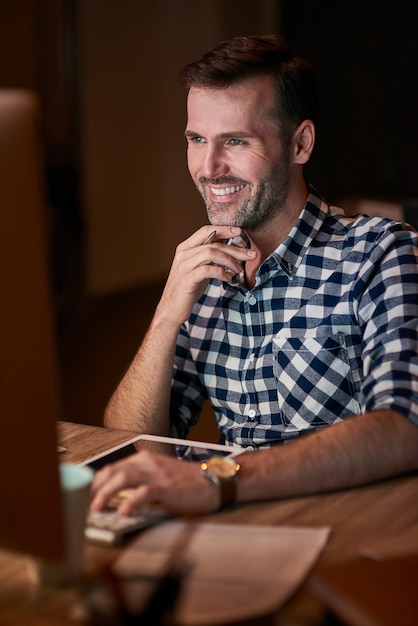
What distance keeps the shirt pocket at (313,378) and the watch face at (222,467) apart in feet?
1.57

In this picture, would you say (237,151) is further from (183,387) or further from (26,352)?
(26,352)

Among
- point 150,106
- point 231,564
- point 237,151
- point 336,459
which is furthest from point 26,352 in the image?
point 150,106

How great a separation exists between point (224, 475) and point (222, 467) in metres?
0.02

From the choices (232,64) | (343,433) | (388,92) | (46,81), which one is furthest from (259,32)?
(343,433)

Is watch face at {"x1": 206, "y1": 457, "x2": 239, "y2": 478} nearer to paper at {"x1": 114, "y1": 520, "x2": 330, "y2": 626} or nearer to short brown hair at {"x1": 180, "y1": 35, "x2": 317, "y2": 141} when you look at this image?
paper at {"x1": 114, "y1": 520, "x2": 330, "y2": 626}

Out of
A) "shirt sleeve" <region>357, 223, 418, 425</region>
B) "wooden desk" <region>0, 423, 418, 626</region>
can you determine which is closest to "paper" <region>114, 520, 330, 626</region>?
"wooden desk" <region>0, 423, 418, 626</region>

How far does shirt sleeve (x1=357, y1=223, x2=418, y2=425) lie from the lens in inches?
54.0

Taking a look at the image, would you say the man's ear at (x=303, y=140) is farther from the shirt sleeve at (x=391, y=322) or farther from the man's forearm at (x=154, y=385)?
the man's forearm at (x=154, y=385)

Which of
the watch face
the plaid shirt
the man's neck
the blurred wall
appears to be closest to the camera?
the watch face

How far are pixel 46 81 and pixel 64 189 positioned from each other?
0.67 metres

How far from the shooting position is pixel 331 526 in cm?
114

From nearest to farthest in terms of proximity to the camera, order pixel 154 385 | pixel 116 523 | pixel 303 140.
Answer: pixel 116 523
pixel 154 385
pixel 303 140

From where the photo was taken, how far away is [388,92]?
20.3 ft

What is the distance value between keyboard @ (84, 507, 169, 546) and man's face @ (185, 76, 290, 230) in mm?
783
